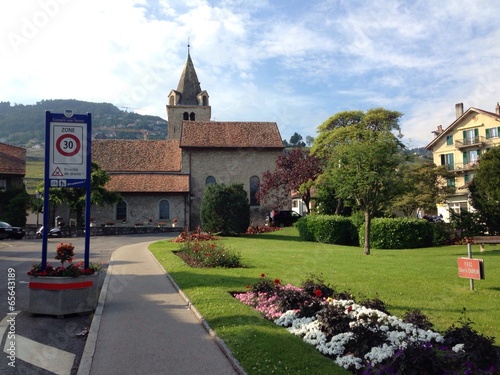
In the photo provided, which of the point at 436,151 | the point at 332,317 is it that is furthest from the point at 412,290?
the point at 436,151

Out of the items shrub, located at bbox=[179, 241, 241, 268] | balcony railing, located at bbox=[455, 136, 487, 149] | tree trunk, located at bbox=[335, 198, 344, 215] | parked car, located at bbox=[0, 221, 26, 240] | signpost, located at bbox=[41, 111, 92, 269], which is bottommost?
shrub, located at bbox=[179, 241, 241, 268]

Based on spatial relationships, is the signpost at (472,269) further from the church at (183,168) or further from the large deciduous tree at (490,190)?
the church at (183,168)

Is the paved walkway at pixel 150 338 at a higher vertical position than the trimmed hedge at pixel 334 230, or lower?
lower

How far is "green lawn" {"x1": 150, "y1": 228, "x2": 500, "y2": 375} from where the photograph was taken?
5590 mm

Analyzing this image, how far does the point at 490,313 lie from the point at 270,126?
41210 mm

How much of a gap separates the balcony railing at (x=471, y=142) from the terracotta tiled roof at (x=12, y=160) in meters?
50.3

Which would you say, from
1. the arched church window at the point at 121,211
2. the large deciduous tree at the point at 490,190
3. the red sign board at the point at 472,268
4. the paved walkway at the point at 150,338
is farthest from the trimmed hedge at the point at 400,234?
the arched church window at the point at 121,211

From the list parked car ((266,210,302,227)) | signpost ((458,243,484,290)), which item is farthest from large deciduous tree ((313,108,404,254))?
parked car ((266,210,302,227))

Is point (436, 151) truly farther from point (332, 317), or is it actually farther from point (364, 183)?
point (332, 317)

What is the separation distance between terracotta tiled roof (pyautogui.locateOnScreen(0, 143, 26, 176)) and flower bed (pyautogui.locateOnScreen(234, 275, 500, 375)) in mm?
42868

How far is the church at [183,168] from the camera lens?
4144 cm

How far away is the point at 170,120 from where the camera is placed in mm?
58500

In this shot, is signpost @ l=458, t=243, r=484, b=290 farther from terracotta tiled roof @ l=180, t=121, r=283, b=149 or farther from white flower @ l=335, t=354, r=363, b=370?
terracotta tiled roof @ l=180, t=121, r=283, b=149

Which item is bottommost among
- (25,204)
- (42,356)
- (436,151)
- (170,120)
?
(42,356)
